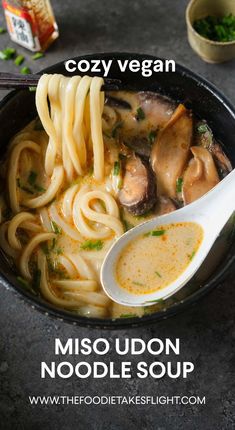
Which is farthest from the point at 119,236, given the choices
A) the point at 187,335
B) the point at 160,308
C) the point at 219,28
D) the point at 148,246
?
the point at 219,28

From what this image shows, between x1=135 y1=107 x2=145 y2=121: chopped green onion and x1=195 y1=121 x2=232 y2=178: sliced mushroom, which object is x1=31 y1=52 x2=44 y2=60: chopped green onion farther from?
x1=195 y1=121 x2=232 y2=178: sliced mushroom

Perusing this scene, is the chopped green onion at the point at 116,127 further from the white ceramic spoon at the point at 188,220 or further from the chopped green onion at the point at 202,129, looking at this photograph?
the white ceramic spoon at the point at 188,220

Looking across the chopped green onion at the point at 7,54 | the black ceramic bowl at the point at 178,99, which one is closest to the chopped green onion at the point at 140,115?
the black ceramic bowl at the point at 178,99

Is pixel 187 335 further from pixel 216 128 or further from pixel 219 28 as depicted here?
pixel 219 28

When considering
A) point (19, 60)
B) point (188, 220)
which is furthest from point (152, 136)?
point (19, 60)

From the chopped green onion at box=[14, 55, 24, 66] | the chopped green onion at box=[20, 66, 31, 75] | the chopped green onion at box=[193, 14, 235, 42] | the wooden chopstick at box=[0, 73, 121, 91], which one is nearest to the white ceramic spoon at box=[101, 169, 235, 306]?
the wooden chopstick at box=[0, 73, 121, 91]

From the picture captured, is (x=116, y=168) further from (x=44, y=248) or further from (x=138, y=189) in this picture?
(x=44, y=248)

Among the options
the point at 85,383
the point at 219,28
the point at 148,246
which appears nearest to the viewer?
the point at 148,246
